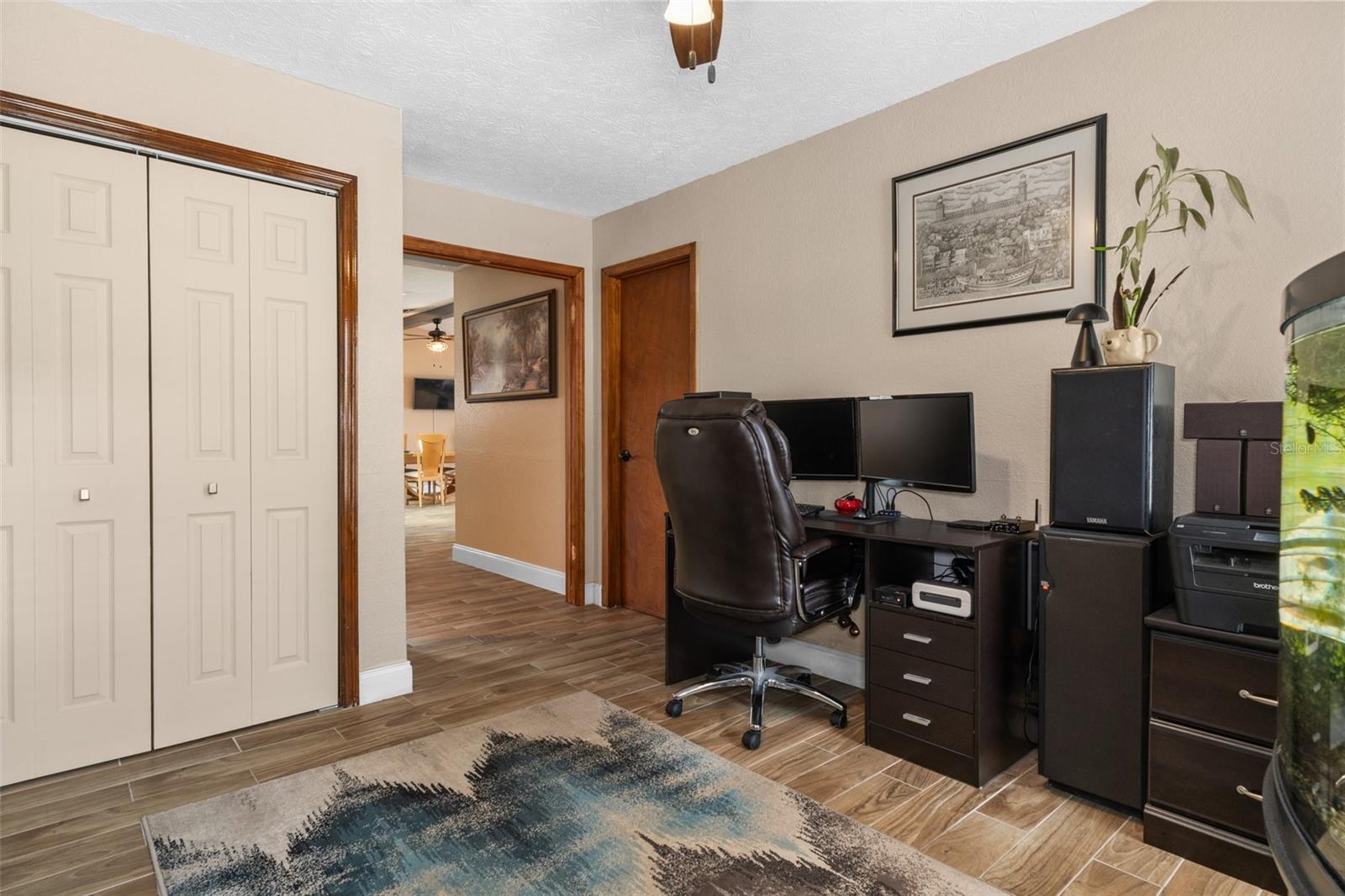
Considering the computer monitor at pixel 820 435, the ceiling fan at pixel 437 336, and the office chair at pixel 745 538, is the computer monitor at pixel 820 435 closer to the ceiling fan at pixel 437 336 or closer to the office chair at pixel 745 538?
the office chair at pixel 745 538

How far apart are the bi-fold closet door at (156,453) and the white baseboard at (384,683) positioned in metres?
0.12

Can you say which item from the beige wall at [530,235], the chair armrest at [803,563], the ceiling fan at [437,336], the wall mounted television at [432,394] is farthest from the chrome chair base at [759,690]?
the wall mounted television at [432,394]

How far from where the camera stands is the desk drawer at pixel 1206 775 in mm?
1812

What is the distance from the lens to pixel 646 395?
4559mm

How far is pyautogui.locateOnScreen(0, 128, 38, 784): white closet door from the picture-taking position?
232 centimetres

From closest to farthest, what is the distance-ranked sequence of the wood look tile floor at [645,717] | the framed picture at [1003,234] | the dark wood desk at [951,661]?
the wood look tile floor at [645,717] → the dark wood desk at [951,661] → the framed picture at [1003,234]

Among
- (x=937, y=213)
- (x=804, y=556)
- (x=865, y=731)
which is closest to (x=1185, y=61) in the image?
(x=937, y=213)

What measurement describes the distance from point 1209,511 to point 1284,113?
121cm

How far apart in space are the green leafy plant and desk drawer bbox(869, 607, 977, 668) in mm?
1090

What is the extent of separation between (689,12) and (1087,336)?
1.54 meters

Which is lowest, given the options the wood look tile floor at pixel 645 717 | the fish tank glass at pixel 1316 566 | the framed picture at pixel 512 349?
the wood look tile floor at pixel 645 717

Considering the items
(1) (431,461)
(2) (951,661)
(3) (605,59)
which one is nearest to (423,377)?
(1) (431,461)

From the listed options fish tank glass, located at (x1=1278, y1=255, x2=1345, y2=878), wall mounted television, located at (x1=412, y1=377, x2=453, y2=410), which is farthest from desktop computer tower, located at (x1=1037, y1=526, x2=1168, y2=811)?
wall mounted television, located at (x1=412, y1=377, x2=453, y2=410)

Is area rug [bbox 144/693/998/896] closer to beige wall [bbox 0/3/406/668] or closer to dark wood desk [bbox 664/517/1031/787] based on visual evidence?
dark wood desk [bbox 664/517/1031/787]
